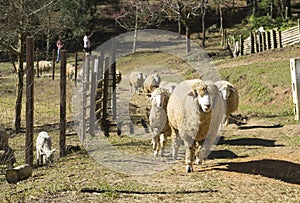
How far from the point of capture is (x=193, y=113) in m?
8.40

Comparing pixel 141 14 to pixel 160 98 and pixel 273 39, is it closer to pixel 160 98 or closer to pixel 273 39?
pixel 273 39

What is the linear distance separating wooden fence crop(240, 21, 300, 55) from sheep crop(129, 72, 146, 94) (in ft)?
22.5

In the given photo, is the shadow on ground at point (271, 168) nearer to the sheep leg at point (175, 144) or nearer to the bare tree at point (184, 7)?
the sheep leg at point (175, 144)

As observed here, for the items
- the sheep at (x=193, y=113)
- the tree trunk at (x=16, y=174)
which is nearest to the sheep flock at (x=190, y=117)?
the sheep at (x=193, y=113)

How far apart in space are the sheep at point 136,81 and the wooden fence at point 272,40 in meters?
6.87

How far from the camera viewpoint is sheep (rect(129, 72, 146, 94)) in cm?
2228

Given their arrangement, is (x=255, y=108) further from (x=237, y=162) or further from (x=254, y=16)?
(x=254, y=16)

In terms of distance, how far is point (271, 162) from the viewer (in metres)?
8.91

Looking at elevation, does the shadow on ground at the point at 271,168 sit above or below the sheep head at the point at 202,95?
below

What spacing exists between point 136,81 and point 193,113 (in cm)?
1407

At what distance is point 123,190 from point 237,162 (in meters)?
2.84

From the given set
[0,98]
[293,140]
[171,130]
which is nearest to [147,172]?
[171,130]

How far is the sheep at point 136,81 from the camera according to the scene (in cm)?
2228

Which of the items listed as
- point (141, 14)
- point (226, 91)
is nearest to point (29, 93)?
point (226, 91)
